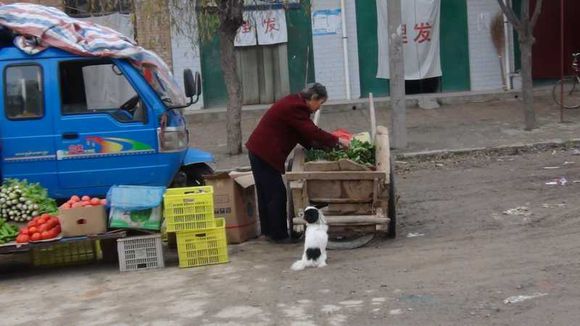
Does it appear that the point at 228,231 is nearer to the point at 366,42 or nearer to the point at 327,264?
the point at 327,264

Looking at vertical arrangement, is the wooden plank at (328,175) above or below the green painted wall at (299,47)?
below

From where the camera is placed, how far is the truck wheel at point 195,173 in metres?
9.02

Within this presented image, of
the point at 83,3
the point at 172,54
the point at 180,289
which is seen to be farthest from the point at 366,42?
the point at 180,289

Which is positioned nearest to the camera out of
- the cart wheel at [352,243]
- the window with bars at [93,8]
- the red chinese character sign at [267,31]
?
the cart wheel at [352,243]

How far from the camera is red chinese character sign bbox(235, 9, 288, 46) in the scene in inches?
759

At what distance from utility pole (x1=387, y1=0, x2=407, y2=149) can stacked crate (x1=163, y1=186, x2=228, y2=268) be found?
7.16m

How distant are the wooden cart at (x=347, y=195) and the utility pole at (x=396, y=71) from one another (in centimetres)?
632

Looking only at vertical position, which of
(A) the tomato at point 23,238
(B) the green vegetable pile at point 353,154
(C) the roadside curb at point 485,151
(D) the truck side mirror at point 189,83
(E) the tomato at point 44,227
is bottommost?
(C) the roadside curb at point 485,151

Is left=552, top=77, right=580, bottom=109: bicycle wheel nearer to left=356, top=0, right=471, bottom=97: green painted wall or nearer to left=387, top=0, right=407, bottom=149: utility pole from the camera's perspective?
left=356, top=0, right=471, bottom=97: green painted wall

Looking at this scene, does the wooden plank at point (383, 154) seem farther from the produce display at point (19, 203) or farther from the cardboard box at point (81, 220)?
the produce display at point (19, 203)

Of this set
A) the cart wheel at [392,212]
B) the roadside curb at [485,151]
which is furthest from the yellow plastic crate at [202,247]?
the roadside curb at [485,151]

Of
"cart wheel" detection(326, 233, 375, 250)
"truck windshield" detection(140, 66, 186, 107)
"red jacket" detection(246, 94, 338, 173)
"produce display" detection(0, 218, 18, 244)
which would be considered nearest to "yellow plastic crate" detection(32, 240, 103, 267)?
"produce display" detection(0, 218, 18, 244)

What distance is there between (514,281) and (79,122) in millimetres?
4668

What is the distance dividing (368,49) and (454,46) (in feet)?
7.18
